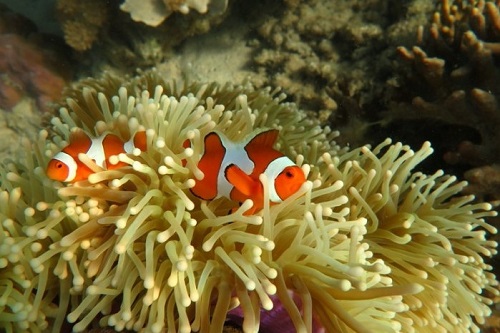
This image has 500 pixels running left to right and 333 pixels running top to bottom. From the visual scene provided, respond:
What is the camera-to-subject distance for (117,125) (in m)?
1.51

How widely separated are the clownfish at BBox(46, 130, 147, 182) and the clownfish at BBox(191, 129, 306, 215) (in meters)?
0.26

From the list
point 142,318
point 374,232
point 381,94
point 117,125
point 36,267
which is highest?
point 117,125

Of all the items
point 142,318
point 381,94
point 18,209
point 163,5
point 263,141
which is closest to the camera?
point 142,318

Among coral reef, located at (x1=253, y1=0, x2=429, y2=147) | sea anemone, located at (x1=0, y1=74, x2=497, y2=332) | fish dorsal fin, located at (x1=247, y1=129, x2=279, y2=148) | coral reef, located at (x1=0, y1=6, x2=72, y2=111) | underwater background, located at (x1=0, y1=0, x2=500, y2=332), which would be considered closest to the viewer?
sea anemone, located at (x1=0, y1=74, x2=497, y2=332)

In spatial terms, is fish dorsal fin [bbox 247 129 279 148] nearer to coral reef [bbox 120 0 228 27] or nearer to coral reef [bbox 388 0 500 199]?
coral reef [bbox 388 0 500 199]

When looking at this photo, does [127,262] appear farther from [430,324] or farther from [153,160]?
[430,324]

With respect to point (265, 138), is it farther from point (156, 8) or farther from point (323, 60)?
point (156, 8)

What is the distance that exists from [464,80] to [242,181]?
1.68 metres

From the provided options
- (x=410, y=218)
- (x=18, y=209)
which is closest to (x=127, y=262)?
(x=18, y=209)

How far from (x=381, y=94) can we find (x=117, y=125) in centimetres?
171

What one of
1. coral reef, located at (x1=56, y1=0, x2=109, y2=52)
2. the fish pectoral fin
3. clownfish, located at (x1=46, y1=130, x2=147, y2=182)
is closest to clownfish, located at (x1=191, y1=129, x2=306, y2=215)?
the fish pectoral fin

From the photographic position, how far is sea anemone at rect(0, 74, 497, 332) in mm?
1194

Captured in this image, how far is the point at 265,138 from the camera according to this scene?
4.31 feet

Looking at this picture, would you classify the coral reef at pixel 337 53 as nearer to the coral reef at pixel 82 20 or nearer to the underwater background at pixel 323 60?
the underwater background at pixel 323 60
